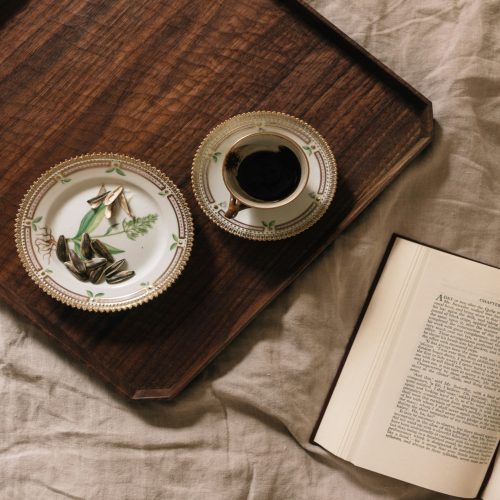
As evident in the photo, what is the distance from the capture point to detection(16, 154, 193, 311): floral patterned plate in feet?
2.27

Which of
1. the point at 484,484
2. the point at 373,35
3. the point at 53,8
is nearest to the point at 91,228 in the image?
the point at 53,8

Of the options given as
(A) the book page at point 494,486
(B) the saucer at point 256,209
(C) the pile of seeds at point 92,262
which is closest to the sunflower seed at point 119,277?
(C) the pile of seeds at point 92,262

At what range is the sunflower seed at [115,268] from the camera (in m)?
0.71

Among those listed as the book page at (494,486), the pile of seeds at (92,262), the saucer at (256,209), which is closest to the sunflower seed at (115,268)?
the pile of seeds at (92,262)

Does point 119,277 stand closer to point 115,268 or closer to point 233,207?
point 115,268

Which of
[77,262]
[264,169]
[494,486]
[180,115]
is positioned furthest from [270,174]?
[494,486]

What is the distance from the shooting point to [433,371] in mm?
759

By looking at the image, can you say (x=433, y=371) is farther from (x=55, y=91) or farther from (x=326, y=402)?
(x=55, y=91)

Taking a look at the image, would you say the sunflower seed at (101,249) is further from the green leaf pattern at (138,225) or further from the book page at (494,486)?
the book page at (494,486)

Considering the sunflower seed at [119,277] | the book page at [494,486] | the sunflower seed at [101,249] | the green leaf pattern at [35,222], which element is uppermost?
the green leaf pattern at [35,222]

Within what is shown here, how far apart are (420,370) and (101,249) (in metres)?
0.41

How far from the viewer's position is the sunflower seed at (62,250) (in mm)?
701

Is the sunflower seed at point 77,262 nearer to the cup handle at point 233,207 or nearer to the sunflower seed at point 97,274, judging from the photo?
the sunflower seed at point 97,274

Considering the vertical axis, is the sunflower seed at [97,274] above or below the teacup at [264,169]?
below
